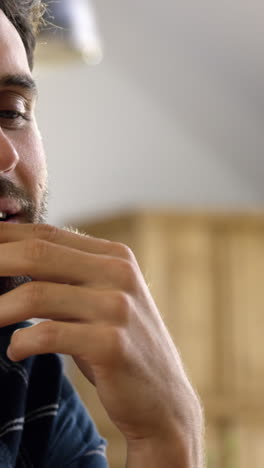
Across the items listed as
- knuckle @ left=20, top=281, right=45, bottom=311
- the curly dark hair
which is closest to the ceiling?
the curly dark hair

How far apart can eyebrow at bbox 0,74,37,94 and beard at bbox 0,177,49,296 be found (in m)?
0.15

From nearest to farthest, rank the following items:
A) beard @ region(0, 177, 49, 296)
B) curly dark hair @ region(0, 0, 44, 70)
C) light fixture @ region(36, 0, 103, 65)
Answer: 1. beard @ region(0, 177, 49, 296)
2. curly dark hair @ region(0, 0, 44, 70)
3. light fixture @ region(36, 0, 103, 65)

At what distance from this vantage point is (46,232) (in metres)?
0.99

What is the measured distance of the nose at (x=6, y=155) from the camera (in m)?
1.18

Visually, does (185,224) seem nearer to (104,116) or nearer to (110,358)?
(104,116)

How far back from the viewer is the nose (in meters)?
1.18

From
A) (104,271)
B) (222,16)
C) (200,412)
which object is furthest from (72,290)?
(222,16)

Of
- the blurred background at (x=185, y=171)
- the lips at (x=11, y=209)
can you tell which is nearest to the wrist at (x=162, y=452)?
the lips at (x=11, y=209)

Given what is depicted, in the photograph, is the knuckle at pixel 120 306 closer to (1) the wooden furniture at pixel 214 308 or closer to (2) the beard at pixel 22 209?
(2) the beard at pixel 22 209

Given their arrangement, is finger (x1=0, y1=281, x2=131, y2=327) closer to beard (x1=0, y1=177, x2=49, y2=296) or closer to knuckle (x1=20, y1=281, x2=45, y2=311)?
knuckle (x1=20, y1=281, x2=45, y2=311)

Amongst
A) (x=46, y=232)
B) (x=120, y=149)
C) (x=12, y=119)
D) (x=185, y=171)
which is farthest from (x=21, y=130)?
(x=185, y=171)

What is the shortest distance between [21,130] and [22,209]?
0.51 ft

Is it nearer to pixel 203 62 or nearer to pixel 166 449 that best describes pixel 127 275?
pixel 166 449

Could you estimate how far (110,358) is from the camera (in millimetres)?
947
